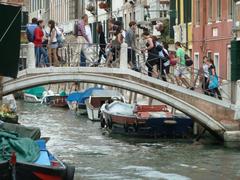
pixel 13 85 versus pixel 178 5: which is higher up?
pixel 178 5

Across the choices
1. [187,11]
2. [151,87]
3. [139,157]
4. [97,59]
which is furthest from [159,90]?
[187,11]

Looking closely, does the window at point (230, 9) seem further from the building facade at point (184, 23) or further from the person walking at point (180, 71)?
the building facade at point (184, 23)

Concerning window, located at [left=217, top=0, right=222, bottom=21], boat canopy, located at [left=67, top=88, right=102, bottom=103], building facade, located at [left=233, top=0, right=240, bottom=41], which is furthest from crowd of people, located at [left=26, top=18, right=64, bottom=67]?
boat canopy, located at [left=67, top=88, right=102, bottom=103]

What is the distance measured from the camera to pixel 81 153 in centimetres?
1800

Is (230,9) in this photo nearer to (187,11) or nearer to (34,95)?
(187,11)

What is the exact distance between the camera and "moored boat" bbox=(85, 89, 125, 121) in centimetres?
2778

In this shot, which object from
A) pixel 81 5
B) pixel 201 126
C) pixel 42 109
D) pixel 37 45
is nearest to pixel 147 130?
pixel 201 126

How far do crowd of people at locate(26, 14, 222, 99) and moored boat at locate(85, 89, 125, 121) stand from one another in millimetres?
8612

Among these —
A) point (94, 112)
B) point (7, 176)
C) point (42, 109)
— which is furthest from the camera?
point (42, 109)

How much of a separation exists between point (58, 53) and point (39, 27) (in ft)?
2.26

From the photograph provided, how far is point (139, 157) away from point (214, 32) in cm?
717

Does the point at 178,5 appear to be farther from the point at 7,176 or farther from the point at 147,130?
the point at 7,176

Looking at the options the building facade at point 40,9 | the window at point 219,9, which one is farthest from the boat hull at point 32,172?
the building facade at point 40,9

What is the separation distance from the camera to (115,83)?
18.4 metres
